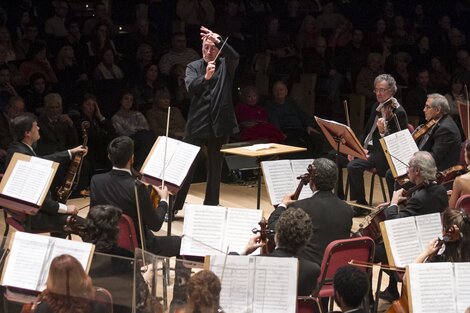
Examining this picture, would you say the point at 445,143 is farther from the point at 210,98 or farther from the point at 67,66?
the point at 67,66

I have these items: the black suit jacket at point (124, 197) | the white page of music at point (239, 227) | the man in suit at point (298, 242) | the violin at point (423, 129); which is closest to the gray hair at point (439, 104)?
the violin at point (423, 129)

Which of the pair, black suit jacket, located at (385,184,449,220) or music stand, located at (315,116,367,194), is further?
music stand, located at (315,116,367,194)

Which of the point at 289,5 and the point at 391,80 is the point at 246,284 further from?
the point at 289,5

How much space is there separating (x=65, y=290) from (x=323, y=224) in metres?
1.73

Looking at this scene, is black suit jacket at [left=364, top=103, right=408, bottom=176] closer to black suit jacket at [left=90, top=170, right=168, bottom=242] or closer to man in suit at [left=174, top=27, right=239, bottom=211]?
man in suit at [left=174, top=27, right=239, bottom=211]

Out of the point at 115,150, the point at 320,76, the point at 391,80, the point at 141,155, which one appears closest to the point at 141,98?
the point at 141,155

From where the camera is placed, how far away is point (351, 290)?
13.5ft

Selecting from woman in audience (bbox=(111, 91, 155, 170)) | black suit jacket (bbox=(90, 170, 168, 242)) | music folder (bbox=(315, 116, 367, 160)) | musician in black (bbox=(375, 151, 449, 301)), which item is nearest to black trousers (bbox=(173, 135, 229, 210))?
music folder (bbox=(315, 116, 367, 160))

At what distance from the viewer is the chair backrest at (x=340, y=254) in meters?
5.00

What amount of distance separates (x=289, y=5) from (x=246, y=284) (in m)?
8.41

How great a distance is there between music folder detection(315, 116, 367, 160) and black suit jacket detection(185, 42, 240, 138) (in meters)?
0.79

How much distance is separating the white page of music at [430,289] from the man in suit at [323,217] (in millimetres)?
832

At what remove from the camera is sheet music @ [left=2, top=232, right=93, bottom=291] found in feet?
15.1

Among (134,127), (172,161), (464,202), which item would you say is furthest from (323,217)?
(134,127)
